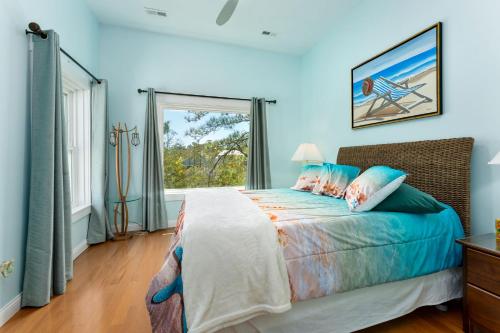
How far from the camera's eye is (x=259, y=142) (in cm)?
402

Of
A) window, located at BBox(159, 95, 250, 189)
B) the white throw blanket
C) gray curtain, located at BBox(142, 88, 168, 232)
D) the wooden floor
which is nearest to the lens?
the white throw blanket

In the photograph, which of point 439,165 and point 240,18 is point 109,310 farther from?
point 240,18

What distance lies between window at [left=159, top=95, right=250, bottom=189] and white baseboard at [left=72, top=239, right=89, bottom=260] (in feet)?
4.33

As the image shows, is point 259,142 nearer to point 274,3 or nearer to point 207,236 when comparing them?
point 274,3

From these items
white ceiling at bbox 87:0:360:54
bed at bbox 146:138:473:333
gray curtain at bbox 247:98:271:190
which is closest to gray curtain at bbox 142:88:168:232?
white ceiling at bbox 87:0:360:54

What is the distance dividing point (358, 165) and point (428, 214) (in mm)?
1147

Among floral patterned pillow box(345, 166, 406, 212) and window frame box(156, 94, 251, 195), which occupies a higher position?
window frame box(156, 94, 251, 195)

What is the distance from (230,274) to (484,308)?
1.47 metres

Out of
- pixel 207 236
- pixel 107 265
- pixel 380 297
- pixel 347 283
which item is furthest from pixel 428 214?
pixel 107 265

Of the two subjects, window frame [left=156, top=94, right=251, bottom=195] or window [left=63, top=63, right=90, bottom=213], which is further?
window frame [left=156, top=94, right=251, bottom=195]

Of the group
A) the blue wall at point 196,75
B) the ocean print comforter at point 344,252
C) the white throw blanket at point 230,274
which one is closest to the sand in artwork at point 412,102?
the ocean print comforter at point 344,252

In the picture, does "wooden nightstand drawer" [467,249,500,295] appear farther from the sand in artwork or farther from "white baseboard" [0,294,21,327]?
"white baseboard" [0,294,21,327]

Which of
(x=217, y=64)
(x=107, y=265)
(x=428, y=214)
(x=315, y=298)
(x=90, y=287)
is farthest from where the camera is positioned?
(x=217, y=64)

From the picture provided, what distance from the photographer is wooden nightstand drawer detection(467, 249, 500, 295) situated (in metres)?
1.31
